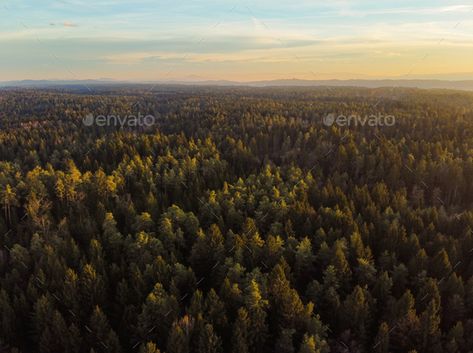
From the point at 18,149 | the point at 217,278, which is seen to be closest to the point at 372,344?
the point at 217,278

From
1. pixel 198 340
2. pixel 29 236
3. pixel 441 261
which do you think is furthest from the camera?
pixel 29 236

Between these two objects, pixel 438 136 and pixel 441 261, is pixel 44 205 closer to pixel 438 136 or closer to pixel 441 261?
→ pixel 441 261

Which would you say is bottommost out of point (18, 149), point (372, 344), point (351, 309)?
point (372, 344)

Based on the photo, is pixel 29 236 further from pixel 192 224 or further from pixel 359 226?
pixel 359 226

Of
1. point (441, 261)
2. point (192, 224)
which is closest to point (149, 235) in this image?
point (192, 224)

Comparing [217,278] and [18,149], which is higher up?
[18,149]

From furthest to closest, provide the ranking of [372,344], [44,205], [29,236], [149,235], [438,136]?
[438,136], [44,205], [29,236], [149,235], [372,344]

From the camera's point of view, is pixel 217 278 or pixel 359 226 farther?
pixel 359 226

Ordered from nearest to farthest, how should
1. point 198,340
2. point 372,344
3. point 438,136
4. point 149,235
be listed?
point 198,340
point 372,344
point 149,235
point 438,136

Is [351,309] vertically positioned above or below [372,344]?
above
